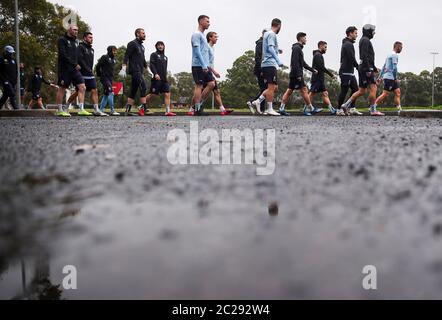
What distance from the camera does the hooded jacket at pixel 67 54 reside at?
11.6 m

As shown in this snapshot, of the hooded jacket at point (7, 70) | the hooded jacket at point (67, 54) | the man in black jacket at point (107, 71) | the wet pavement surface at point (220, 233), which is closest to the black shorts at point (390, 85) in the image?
the man in black jacket at point (107, 71)

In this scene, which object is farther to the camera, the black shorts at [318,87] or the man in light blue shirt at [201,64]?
the black shorts at [318,87]

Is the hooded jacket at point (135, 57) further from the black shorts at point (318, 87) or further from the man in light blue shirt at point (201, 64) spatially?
the black shorts at point (318, 87)

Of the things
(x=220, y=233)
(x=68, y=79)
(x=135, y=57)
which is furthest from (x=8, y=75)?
(x=220, y=233)

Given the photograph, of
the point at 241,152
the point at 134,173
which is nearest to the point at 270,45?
the point at 241,152

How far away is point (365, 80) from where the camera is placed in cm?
1371

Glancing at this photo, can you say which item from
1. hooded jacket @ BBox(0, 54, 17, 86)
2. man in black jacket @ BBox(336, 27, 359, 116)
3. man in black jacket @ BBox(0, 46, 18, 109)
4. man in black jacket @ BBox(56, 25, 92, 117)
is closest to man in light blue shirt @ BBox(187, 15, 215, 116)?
man in black jacket @ BBox(56, 25, 92, 117)

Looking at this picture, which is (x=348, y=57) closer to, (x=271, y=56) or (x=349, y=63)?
(x=349, y=63)

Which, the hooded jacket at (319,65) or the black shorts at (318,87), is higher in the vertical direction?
the hooded jacket at (319,65)

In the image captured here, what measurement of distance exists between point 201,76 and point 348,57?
4.33 meters

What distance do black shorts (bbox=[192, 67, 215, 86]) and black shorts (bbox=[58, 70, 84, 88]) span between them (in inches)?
111

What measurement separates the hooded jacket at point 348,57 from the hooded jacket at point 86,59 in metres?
6.94
